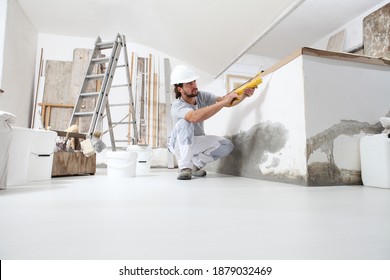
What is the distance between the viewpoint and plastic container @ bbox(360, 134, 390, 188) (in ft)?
4.23

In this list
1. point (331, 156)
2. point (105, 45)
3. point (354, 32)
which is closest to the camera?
point (331, 156)

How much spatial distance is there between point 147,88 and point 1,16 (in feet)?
7.17

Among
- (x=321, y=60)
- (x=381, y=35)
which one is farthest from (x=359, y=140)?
(x=381, y=35)

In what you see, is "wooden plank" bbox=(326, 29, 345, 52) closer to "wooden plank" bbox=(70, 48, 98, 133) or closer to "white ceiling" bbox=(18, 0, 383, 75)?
"white ceiling" bbox=(18, 0, 383, 75)

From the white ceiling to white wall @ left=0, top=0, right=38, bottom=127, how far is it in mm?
264

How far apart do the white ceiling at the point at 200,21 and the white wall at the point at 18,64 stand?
26 centimetres

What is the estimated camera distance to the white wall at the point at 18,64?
3.09 metres

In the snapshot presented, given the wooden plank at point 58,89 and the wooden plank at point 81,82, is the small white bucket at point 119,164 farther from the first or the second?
the wooden plank at point 58,89

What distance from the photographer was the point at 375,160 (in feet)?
4.44

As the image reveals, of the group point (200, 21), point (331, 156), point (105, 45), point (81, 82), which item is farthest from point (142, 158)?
point (81, 82)

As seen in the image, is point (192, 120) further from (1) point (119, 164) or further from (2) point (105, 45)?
(2) point (105, 45)

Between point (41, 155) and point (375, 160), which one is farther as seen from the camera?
point (41, 155)

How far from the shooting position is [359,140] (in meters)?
1.51

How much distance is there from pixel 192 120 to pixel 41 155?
1.13 meters
